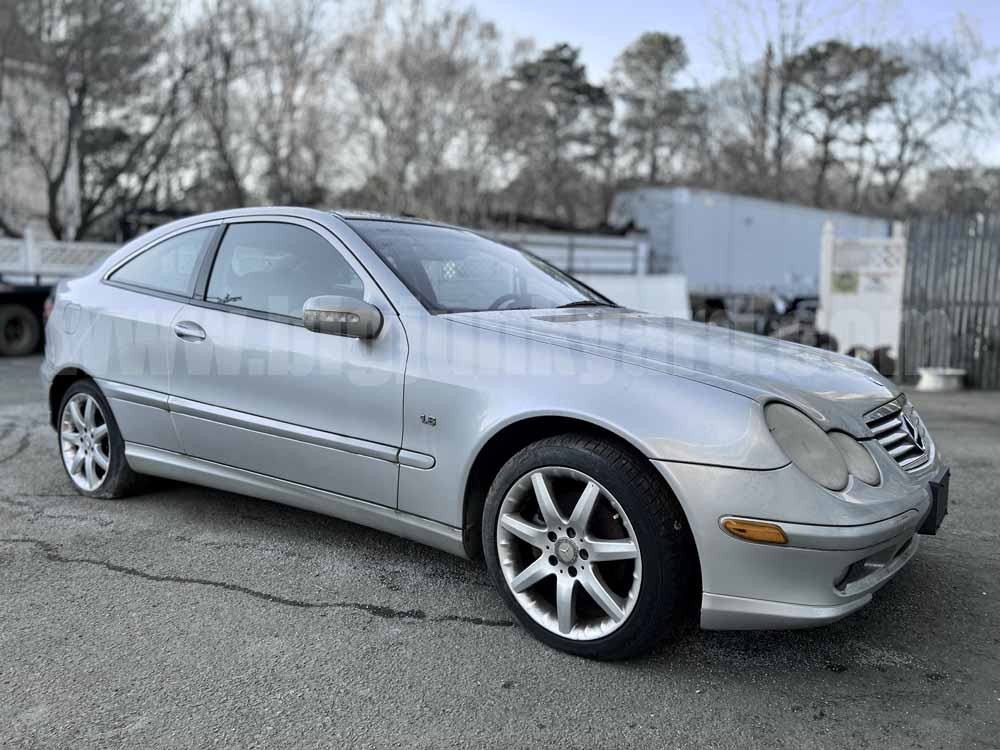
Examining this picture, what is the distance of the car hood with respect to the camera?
2578 millimetres

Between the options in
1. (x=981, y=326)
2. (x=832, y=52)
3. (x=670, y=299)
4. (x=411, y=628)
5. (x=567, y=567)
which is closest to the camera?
(x=567, y=567)

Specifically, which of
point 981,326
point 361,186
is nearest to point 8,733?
point 981,326

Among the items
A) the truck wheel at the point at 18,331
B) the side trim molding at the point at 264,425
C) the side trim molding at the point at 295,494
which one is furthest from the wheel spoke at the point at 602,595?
the truck wheel at the point at 18,331

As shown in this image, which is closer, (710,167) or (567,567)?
(567,567)

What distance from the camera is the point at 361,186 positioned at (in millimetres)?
23203

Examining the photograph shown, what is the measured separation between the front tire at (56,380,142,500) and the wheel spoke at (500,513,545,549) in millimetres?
2284

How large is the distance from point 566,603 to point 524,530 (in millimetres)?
266

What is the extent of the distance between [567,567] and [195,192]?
20.0m

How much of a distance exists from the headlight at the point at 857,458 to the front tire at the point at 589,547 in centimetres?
53

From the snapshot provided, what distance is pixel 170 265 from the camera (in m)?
3.93

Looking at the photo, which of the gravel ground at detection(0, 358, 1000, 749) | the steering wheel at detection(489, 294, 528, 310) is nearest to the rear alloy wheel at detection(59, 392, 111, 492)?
the gravel ground at detection(0, 358, 1000, 749)

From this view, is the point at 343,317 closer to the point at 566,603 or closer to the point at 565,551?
the point at 565,551

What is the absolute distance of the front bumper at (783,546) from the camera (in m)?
2.30

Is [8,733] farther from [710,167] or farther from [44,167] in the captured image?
[710,167]
